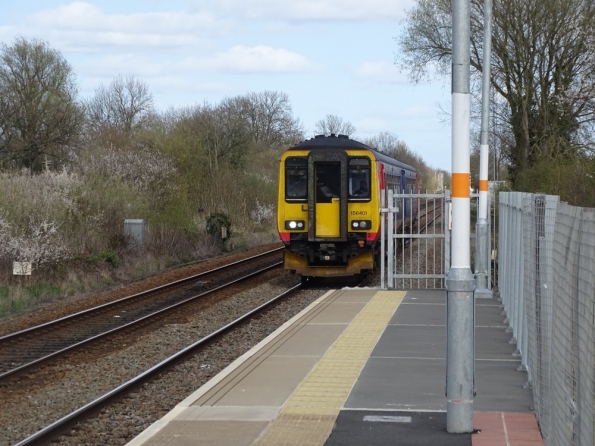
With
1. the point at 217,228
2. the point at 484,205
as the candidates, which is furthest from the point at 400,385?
the point at 217,228

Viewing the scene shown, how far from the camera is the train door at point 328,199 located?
19.1 meters

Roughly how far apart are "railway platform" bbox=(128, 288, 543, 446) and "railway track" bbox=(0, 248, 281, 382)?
2745 mm

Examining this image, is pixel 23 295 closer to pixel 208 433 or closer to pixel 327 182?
pixel 327 182

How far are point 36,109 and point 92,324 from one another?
92.6 ft

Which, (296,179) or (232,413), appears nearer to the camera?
(232,413)

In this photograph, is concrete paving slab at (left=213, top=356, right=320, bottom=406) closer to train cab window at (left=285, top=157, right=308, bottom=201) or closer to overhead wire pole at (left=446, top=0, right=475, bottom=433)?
overhead wire pole at (left=446, top=0, right=475, bottom=433)

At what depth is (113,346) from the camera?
12.5 meters

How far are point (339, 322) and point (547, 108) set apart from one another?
2072 cm

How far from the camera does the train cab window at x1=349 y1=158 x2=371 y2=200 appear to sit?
62.8 feet

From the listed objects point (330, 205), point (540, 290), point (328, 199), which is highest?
point (328, 199)

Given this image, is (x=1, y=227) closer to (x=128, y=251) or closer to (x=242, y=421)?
(x=128, y=251)

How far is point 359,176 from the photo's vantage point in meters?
19.2

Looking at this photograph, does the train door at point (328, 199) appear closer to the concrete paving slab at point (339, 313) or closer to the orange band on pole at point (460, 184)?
the concrete paving slab at point (339, 313)

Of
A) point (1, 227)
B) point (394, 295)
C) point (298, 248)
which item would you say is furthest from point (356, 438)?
point (1, 227)
